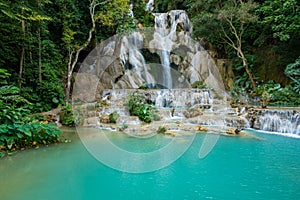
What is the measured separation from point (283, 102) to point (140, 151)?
26.4 feet

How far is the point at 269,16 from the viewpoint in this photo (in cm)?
1062

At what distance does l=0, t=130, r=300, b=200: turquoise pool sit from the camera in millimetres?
2779

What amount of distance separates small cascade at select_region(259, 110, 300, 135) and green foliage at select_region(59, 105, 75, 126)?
6845 mm

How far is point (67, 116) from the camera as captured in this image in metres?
7.45

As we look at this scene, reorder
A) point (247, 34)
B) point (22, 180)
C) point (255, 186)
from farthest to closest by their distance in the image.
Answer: point (247, 34)
point (22, 180)
point (255, 186)

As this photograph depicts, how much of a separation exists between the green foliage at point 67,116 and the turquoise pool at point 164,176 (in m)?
2.57

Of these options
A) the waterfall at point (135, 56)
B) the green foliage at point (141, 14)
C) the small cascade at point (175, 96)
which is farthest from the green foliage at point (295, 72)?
the green foliage at point (141, 14)

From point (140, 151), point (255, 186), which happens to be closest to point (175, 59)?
point (140, 151)

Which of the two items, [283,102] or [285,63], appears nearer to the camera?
[283,102]

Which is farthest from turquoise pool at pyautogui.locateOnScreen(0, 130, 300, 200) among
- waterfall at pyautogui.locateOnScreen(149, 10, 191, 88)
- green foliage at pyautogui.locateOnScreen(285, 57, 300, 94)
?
waterfall at pyautogui.locateOnScreen(149, 10, 191, 88)

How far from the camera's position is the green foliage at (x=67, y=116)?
732 centimetres

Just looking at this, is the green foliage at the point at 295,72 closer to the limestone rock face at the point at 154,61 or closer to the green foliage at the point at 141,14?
the limestone rock face at the point at 154,61

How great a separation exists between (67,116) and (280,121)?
7500mm

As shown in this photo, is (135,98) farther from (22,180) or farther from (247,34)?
(247,34)
